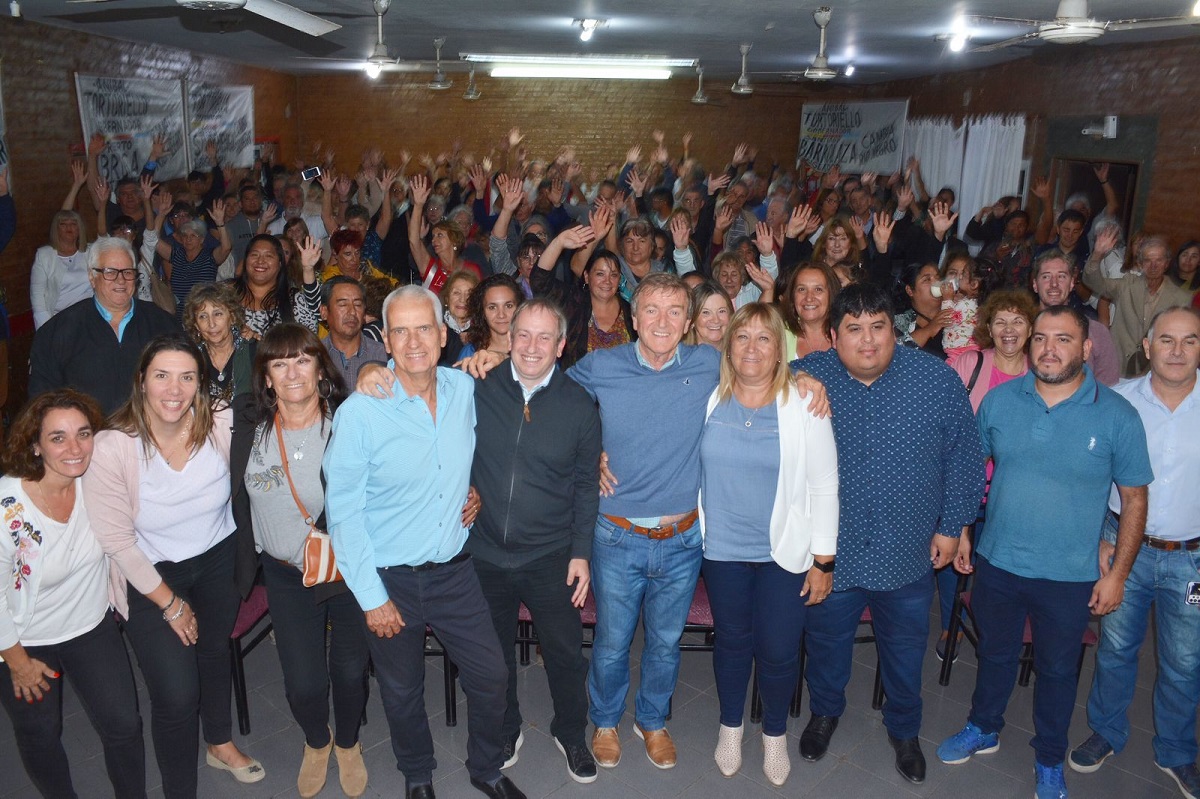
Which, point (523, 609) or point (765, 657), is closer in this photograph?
point (765, 657)

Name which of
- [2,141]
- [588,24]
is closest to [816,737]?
[588,24]

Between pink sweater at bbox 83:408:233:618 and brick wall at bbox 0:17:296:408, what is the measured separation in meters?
5.32

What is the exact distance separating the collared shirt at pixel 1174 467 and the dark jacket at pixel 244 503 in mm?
2943

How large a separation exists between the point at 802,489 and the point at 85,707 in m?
2.49

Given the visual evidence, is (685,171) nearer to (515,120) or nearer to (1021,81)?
(1021,81)

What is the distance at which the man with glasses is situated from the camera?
3.77 metres

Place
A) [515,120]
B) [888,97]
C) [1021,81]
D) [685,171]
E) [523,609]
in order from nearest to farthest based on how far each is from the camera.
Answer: [523,609] < [1021,81] < [685,171] < [888,97] < [515,120]

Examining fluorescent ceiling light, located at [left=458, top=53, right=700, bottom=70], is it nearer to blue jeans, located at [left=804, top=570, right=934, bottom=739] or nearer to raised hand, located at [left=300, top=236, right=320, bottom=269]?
raised hand, located at [left=300, top=236, right=320, bottom=269]

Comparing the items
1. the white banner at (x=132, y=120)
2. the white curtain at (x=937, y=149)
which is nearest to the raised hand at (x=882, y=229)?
the white curtain at (x=937, y=149)

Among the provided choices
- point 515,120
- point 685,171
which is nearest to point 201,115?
point 515,120

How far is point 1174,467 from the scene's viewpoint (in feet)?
10.4

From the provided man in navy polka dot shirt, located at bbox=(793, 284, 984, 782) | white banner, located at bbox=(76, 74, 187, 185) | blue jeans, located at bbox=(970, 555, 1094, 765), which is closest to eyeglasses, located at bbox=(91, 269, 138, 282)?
man in navy polka dot shirt, located at bbox=(793, 284, 984, 782)

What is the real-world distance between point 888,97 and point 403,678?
12808 mm

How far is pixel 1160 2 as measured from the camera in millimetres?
5906
